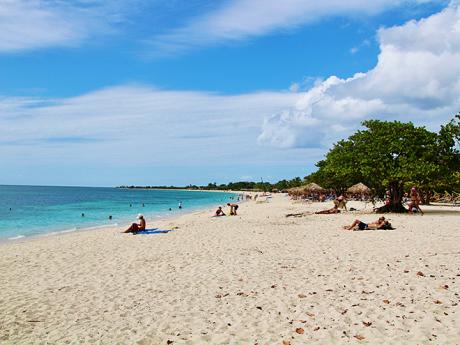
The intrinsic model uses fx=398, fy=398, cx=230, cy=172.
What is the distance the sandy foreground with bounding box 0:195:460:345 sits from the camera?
6789 mm

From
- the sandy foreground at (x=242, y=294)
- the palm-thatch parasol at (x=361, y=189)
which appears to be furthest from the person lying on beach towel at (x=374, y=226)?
the palm-thatch parasol at (x=361, y=189)

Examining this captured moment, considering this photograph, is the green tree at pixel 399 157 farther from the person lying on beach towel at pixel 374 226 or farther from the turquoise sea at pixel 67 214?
the turquoise sea at pixel 67 214

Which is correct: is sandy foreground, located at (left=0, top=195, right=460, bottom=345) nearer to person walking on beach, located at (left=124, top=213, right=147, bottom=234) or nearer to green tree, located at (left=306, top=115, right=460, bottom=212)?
person walking on beach, located at (left=124, top=213, right=147, bottom=234)

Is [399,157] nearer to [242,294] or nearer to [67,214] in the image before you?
[242,294]

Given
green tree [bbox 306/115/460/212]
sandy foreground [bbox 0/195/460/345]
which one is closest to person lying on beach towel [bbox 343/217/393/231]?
sandy foreground [bbox 0/195/460/345]

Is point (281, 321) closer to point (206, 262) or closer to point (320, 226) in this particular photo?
point (206, 262)

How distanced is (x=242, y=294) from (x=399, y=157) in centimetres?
2206

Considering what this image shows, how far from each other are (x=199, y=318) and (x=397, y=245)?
934 centimetres

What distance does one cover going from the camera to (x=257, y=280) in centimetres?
1023

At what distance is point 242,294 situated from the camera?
9008 millimetres

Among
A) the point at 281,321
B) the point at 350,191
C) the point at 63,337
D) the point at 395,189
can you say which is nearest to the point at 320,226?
the point at 395,189

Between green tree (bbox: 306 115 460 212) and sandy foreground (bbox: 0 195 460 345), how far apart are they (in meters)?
11.7

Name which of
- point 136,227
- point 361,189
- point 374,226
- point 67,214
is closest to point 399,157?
point 374,226

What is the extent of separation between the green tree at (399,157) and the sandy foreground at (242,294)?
11.7 metres
